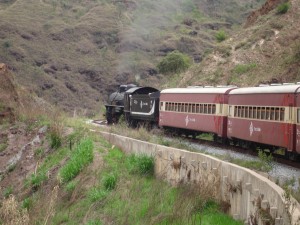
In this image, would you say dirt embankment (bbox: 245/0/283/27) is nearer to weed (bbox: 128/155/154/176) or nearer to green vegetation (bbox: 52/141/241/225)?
green vegetation (bbox: 52/141/241/225)

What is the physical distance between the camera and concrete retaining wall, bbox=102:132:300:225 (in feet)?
29.5

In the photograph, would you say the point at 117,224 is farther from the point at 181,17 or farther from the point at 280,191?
the point at 181,17

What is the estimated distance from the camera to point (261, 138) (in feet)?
61.7

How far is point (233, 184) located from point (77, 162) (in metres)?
9.15

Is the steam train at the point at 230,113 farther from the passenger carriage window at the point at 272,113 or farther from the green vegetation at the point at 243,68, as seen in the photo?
the green vegetation at the point at 243,68

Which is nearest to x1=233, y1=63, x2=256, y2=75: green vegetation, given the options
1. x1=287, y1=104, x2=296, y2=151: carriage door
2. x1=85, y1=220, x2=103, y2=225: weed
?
x1=287, y1=104, x2=296, y2=151: carriage door

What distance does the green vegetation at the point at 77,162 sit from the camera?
19.4 meters

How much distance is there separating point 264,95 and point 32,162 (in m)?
11.1

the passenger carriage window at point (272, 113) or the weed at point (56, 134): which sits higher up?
the passenger carriage window at point (272, 113)

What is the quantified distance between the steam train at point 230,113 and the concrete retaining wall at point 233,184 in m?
3.42

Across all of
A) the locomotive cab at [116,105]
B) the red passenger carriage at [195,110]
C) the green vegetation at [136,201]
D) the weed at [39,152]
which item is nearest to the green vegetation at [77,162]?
the green vegetation at [136,201]

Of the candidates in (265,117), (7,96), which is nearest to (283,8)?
(7,96)

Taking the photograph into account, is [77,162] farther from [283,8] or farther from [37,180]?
[283,8]

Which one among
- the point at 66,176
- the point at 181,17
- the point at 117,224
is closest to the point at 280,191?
the point at 117,224
